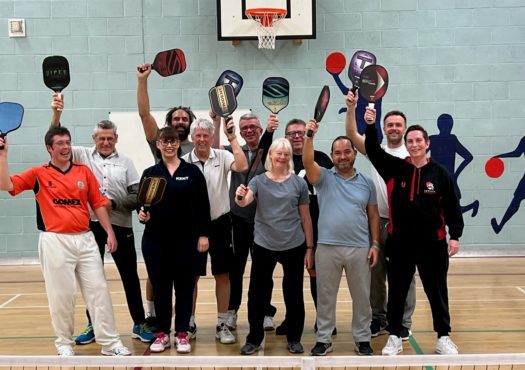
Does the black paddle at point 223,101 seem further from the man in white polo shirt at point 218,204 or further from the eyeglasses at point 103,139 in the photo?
the eyeglasses at point 103,139

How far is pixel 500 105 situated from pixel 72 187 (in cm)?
662

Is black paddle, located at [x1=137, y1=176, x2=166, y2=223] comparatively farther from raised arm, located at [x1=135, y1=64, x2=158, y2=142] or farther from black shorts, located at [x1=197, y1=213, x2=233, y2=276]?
Result: raised arm, located at [x1=135, y1=64, x2=158, y2=142]

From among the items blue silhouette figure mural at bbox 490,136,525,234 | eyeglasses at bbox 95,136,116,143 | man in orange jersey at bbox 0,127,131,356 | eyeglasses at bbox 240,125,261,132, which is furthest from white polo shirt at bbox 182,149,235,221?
blue silhouette figure mural at bbox 490,136,525,234

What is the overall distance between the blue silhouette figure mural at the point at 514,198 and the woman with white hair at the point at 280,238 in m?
5.29

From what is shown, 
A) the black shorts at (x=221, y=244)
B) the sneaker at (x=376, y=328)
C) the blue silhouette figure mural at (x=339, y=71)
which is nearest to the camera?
the black shorts at (x=221, y=244)

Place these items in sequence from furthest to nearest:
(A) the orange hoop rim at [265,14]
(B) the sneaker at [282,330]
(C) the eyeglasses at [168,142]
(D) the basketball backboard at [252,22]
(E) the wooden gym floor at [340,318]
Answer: (D) the basketball backboard at [252,22]
(A) the orange hoop rim at [265,14]
(B) the sneaker at [282,330]
(E) the wooden gym floor at [340,318]
(C) the eyeglasses at [168,142]

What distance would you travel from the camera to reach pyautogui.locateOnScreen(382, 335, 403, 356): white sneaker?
484 centimetres

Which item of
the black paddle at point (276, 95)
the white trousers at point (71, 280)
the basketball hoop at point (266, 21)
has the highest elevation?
the basketball hoop at point (266, 21)

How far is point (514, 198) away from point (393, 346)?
5.28 metres

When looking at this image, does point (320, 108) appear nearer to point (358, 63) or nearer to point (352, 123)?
point (352, 123)

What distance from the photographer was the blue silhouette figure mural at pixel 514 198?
9320mm

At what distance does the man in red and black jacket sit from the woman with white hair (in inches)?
24.4

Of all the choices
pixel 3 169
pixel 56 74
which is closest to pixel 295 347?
pixel 3 169

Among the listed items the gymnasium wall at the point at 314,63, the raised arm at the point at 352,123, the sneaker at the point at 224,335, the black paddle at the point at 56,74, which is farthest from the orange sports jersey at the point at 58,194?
the gymnasium wall at the point at 314,63
